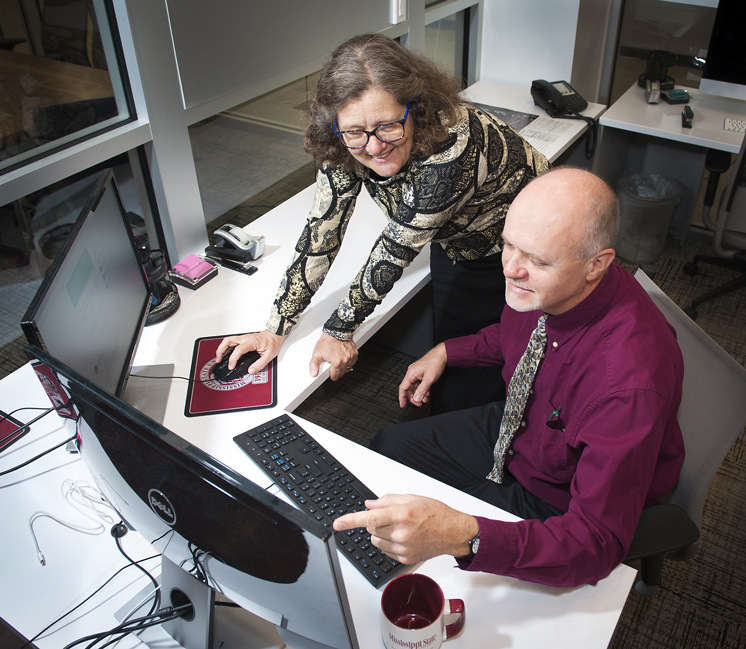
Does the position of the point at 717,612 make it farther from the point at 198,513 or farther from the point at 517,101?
the point at 517,101

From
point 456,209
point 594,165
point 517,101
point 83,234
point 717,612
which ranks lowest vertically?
point 717,612

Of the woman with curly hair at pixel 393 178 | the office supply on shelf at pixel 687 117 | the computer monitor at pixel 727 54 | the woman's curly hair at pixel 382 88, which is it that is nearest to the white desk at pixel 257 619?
the woman with curly hair at pixel 393 178

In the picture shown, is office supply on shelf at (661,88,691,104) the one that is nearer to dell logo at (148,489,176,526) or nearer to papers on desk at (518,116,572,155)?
papers on desk at (518,116,572,155)

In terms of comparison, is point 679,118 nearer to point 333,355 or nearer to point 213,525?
point 333,355

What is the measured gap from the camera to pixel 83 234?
1221 mm

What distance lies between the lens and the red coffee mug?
971 millimetres

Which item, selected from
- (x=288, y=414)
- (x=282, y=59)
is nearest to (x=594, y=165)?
(x=282, y=59)

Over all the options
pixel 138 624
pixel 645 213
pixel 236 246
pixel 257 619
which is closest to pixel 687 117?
pixel 645 213

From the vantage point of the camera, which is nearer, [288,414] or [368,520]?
[368,520]

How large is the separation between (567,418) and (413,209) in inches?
23.8

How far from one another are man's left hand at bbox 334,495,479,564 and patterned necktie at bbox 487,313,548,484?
40cm

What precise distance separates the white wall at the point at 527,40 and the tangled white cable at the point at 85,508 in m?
2.76

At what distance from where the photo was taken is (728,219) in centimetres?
254

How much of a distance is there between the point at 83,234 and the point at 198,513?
66cm
